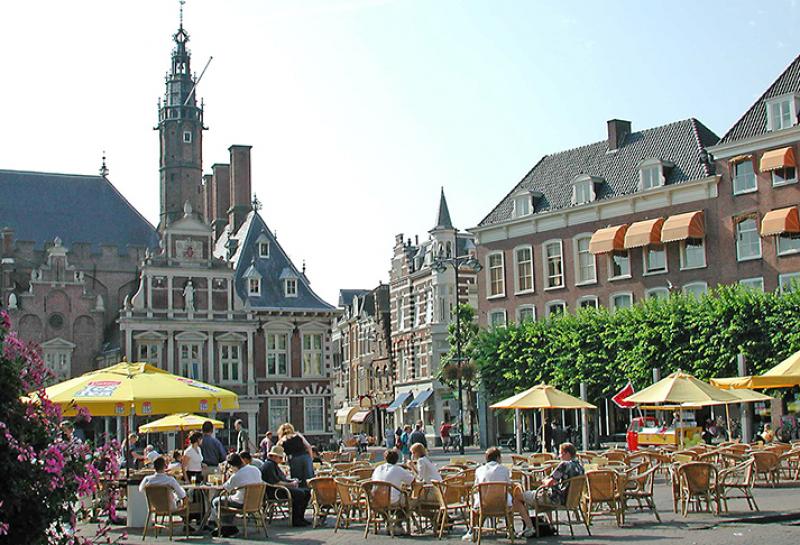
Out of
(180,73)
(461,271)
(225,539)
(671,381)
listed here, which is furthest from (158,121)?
(225,539)

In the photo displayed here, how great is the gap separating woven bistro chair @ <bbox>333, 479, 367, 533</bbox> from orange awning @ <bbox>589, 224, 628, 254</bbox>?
95.9ft

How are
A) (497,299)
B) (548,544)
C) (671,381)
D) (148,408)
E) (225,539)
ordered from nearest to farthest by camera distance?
(548,544) → (225,539) → (148,408) → (671,381) → (497,299)

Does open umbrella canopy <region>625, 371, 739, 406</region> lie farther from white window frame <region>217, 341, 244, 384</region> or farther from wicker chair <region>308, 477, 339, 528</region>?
white window frame <region>217, 341, 244, 384</region>

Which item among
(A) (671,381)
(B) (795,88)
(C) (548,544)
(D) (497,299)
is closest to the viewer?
(C) (548,544)

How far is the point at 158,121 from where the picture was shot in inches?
2453

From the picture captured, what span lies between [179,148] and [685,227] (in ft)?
101

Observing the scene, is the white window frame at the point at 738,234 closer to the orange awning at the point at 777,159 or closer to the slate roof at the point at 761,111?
the orange awning at the point at 777,159

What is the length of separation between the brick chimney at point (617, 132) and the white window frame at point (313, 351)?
17.8 meters

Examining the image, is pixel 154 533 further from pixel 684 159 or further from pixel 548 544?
pixel 684 159

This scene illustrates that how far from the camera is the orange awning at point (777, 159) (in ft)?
129

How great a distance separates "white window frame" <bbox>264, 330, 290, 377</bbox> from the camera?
55.2 meters

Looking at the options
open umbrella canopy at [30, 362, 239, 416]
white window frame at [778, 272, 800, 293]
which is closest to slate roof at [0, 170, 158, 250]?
white window frame at [778, 272, 800, 293]

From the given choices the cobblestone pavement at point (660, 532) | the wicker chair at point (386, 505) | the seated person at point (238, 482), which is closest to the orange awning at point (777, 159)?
the cobblestone pavement at point (660, 532)

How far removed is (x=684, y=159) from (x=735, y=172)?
321cm
